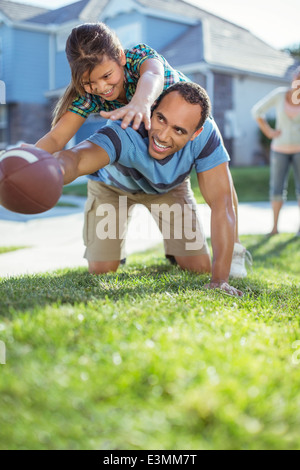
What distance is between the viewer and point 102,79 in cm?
332

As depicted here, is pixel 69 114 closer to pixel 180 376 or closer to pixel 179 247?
pixel 179 247

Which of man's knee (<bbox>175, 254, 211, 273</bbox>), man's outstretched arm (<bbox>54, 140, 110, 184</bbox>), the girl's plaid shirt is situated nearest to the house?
man's knee (<bbox>175, 254, 211, 273</bbox>)

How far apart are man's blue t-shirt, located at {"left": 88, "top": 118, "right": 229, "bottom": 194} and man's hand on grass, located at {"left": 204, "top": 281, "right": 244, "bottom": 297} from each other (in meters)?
0.83

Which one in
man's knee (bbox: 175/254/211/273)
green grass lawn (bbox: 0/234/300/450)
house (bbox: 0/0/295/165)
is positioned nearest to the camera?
green grass lawn (bbox: 0/234/300/450)

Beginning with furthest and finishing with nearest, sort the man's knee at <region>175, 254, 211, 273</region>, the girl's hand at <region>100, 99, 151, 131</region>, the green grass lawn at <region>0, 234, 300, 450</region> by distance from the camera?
the man's knee at <region>175, 254, 211, 273</region>
the girl's hand at <region>100, 99, 151, 131</region>
the green grass lawn at <region>0, 234, 300, 450</region>

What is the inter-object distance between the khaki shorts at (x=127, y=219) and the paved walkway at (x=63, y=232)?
62cm

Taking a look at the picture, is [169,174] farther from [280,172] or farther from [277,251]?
[280,172]

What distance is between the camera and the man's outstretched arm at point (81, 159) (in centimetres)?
311

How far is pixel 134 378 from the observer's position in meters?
1.83

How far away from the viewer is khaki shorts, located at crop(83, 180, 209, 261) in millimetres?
4477

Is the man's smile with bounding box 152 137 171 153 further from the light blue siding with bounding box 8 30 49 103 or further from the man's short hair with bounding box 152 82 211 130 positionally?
the light blue siding with bounding box 8 30 49 103

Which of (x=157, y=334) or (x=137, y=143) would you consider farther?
(x=137, y=143)
